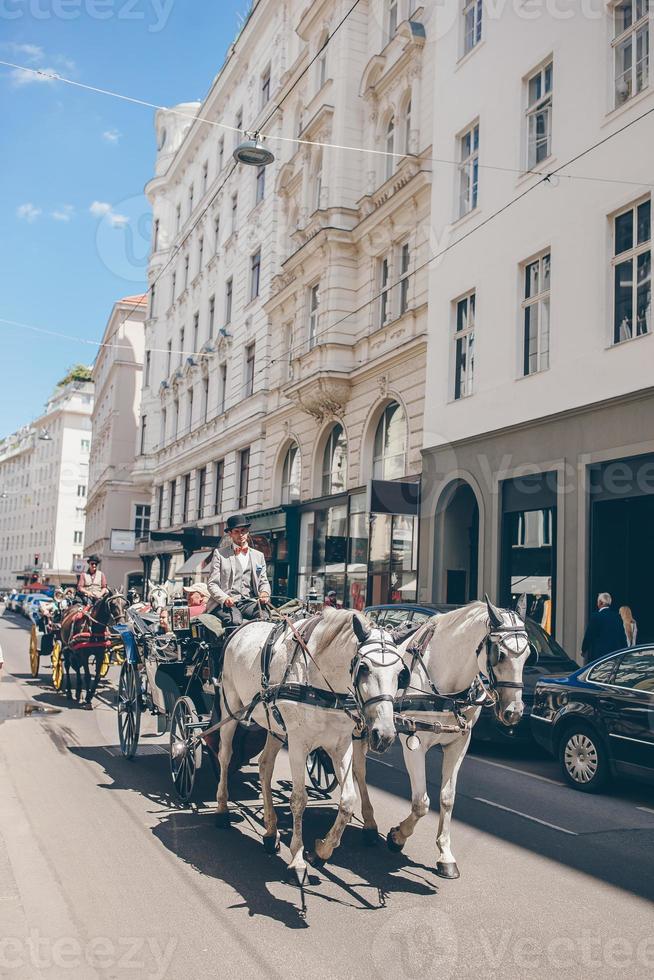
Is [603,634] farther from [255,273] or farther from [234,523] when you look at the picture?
[255,273]

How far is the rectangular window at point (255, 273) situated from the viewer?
33094mm

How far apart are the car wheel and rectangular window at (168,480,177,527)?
34.3 metres

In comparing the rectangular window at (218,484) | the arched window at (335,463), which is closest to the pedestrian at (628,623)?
the arched window at (335,463)

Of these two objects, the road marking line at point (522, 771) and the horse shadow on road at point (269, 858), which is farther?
the road marking line at point (522, 771)

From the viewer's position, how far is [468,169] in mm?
20031

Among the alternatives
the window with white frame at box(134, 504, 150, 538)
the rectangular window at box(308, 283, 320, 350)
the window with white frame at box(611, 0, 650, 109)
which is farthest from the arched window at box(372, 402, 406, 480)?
the window with white frame at box(134, 504, 150, 538)

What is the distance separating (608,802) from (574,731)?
3.20ft

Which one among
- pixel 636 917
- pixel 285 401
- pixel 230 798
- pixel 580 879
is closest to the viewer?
pixel 636 917

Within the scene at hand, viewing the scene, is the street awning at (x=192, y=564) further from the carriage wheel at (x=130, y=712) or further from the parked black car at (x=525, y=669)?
the carriage wheel at (x=130, y=712)

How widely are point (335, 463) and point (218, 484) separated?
11438 mm

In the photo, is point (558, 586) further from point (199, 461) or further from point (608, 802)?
point (199, 461)

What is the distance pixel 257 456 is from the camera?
101ft

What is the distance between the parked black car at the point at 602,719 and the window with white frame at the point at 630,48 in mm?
10479

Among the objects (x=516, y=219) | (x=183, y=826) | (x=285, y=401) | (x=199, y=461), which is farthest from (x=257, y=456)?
(x=183, y=826)
